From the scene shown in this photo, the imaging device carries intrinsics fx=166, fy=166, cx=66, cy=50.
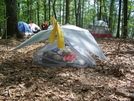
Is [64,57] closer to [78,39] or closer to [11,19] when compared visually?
[78,39]

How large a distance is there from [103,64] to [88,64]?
0.59 metres

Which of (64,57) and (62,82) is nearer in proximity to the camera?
(62,82)

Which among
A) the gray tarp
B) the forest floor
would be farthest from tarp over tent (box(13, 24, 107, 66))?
the forest floor

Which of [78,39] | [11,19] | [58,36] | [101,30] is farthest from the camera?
[101,30]

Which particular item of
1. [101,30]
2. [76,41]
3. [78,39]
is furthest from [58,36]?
[101,30]

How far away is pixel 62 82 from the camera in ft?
11.4

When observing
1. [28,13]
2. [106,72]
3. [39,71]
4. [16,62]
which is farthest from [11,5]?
[28,13]

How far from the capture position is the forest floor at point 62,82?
Answer: 9.33ft

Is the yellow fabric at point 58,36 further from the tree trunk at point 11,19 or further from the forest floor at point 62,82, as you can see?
the tree trunk at point 11,19

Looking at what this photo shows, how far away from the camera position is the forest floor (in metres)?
2.84

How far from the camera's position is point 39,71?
4.08 m

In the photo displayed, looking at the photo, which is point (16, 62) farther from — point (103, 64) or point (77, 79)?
point (103, 64)

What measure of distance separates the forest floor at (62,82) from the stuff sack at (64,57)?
8.0 inches

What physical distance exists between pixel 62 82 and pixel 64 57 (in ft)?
4.48
